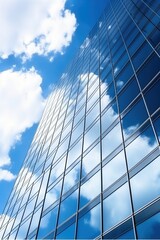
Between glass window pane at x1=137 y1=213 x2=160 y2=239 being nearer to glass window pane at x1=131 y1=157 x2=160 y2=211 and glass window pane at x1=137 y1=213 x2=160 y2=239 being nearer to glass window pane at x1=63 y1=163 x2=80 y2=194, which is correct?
glass window pane at x1=131 y1=157 x2=160 y2=211

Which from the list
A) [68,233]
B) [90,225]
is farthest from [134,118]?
[68,233]

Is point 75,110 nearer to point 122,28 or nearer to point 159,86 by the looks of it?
point 122,28

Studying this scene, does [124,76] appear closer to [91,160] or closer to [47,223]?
[91,160]

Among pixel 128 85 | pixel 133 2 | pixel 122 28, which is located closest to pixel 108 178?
pixel 128 85

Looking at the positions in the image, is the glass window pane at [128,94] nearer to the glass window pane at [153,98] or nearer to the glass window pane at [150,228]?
the glass window pane at [153,98]

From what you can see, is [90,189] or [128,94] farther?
[128,94]

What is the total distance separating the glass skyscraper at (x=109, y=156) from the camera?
9.61 metres

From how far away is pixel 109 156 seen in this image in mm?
12406

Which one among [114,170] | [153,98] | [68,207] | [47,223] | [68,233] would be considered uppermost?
[153,98]

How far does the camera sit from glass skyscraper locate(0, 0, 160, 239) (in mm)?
9609

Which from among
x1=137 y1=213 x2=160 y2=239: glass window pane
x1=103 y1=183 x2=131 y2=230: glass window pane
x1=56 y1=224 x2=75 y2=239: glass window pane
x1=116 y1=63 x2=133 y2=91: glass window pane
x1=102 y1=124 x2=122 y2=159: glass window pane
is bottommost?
Answer: x1=137 y1=213 x2=160 y2=239: glass window pane

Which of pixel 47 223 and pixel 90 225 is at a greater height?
pixel 47 223

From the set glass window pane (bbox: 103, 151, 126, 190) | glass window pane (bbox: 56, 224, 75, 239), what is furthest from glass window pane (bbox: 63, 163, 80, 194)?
glass window pane (bbox: 103, 151, 126, 190)

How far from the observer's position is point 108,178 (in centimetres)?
1163
